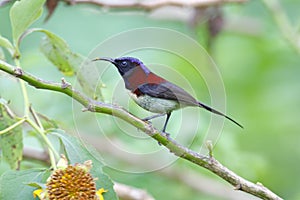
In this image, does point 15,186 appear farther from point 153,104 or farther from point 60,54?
point 60,54

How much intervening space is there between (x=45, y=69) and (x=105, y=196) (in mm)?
1628

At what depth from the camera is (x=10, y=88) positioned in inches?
Result: 100

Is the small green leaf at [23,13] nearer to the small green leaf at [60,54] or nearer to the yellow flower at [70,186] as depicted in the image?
the small green leaf at [60,54]

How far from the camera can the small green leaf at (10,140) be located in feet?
4.67

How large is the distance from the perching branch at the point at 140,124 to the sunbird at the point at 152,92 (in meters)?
0.08

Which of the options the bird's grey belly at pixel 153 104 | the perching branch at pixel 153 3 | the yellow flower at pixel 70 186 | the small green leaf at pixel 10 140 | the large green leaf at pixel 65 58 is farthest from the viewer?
the perching branch at pixel 153 3

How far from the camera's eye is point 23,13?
137 cm

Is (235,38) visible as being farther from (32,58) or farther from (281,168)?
(32,58)

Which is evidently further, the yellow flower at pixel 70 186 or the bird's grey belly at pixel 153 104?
the bird's grey belly at pixel 153 104

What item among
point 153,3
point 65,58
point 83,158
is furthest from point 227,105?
point 83,158

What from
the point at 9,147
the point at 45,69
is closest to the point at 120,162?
the point at 45,69

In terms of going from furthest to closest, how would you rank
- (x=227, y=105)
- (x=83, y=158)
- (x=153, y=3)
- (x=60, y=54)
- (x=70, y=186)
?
(x=227, y=105), (x=153, y=3), (x=60, y=54), (x=83, y=158), (x=70, y=186)

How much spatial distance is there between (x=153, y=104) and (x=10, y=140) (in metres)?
0.34

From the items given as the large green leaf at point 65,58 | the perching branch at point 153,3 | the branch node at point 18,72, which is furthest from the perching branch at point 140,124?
the perching branch at point 153,3
